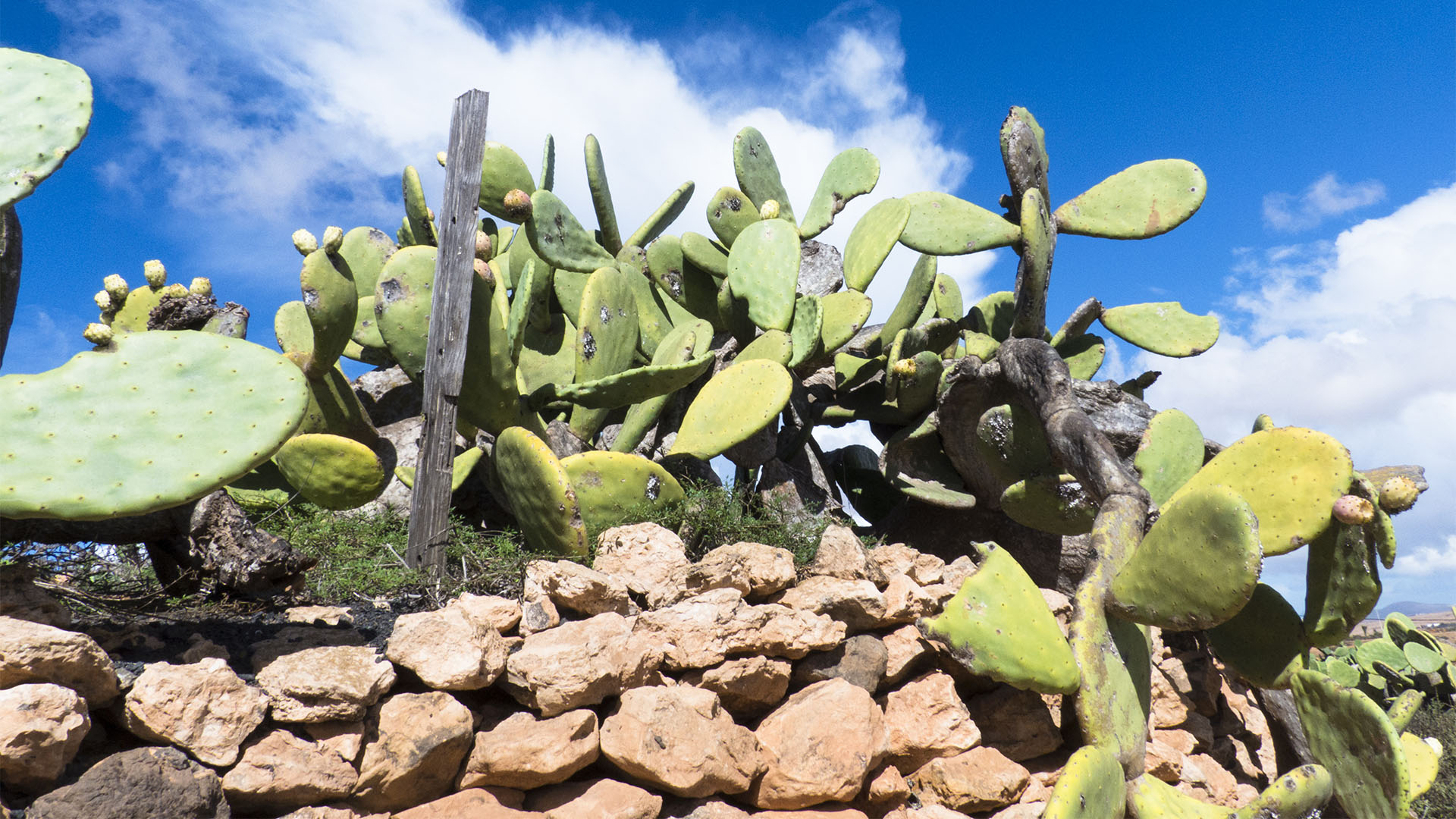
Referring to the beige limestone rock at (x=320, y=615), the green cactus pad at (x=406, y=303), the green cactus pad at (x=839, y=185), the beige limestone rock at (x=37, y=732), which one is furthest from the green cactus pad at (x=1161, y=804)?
the green cactus pad at (x=839, y=185)

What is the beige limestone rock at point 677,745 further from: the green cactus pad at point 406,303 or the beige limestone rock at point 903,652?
the green cactus pad at point 406,303

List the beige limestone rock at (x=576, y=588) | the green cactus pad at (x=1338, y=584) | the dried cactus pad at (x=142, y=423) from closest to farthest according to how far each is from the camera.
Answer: the dried cactus pad at (x=142, y=423) < the beige limestone rock at (x=576, y=588) < the green cactus pad at (x=1338, y=584)

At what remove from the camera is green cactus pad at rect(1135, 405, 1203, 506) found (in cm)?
352

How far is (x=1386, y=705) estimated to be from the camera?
21.2 feet

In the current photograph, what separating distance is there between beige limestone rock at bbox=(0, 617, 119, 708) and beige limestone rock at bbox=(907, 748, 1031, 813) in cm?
238

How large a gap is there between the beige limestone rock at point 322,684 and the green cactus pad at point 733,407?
1690 millimetres

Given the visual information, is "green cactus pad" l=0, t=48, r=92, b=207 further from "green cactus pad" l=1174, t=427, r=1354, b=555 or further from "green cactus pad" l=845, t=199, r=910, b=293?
"green cactus pad" l=1174, t=427, r=1354, b=555

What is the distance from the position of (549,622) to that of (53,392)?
143cm

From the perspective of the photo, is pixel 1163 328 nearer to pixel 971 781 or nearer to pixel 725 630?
pixel 971 781

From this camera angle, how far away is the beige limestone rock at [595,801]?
239 cm

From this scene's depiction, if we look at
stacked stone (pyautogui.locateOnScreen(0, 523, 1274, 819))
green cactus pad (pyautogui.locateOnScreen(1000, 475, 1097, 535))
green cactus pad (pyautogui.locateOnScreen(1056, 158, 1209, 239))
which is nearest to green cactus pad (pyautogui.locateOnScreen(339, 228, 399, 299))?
stacked stone (pyautogui.locateOnScreen(0, 523, 1274, 819))

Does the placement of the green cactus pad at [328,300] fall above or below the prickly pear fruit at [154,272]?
below

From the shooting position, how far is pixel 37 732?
1.86m

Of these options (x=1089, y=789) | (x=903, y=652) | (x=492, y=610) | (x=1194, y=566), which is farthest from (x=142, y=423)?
(x=1194, y=566)
